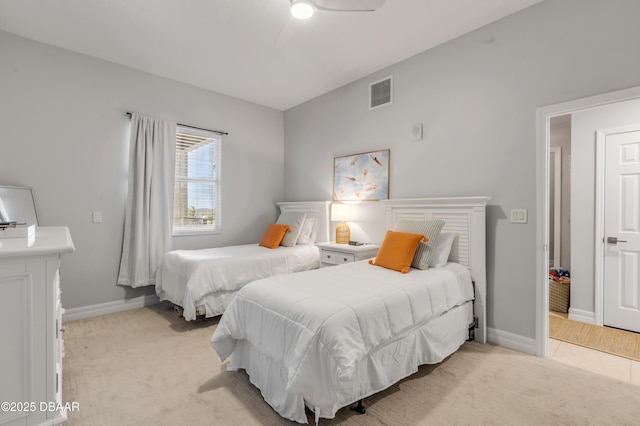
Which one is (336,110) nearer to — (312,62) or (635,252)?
(312,62)

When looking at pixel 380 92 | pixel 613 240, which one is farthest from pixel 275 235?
pixel 613 240

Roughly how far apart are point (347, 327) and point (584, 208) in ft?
10.6

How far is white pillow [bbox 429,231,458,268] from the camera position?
2.70m

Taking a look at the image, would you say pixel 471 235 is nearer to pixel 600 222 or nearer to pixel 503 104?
pixel 503 104

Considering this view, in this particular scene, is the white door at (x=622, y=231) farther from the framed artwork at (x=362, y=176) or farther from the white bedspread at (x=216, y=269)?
the white bedspread at (x=216, y=269)

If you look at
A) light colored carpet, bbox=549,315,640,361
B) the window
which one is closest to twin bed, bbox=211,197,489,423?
light colored carpet, bbox=549,315,640,361

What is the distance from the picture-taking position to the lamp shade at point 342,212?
12.5ft

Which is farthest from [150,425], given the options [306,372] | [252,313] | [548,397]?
[548,397]

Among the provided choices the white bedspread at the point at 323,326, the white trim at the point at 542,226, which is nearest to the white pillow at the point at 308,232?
the white bedspread at the point at 323,326

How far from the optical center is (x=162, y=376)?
2.21m

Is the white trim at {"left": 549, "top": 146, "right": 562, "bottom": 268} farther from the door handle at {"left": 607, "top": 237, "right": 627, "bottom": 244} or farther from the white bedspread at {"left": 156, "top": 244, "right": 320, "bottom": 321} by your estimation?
the white bedspread at {"left": 156, "top": 244, "right": 320, "bottom": 321}

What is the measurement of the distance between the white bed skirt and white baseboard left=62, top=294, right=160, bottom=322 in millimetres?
2113

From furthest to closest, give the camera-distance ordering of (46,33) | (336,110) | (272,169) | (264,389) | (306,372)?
(272,169)
(336,110)
(46,33)
(264,389)
(306,372)

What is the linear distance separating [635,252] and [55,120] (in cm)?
593
